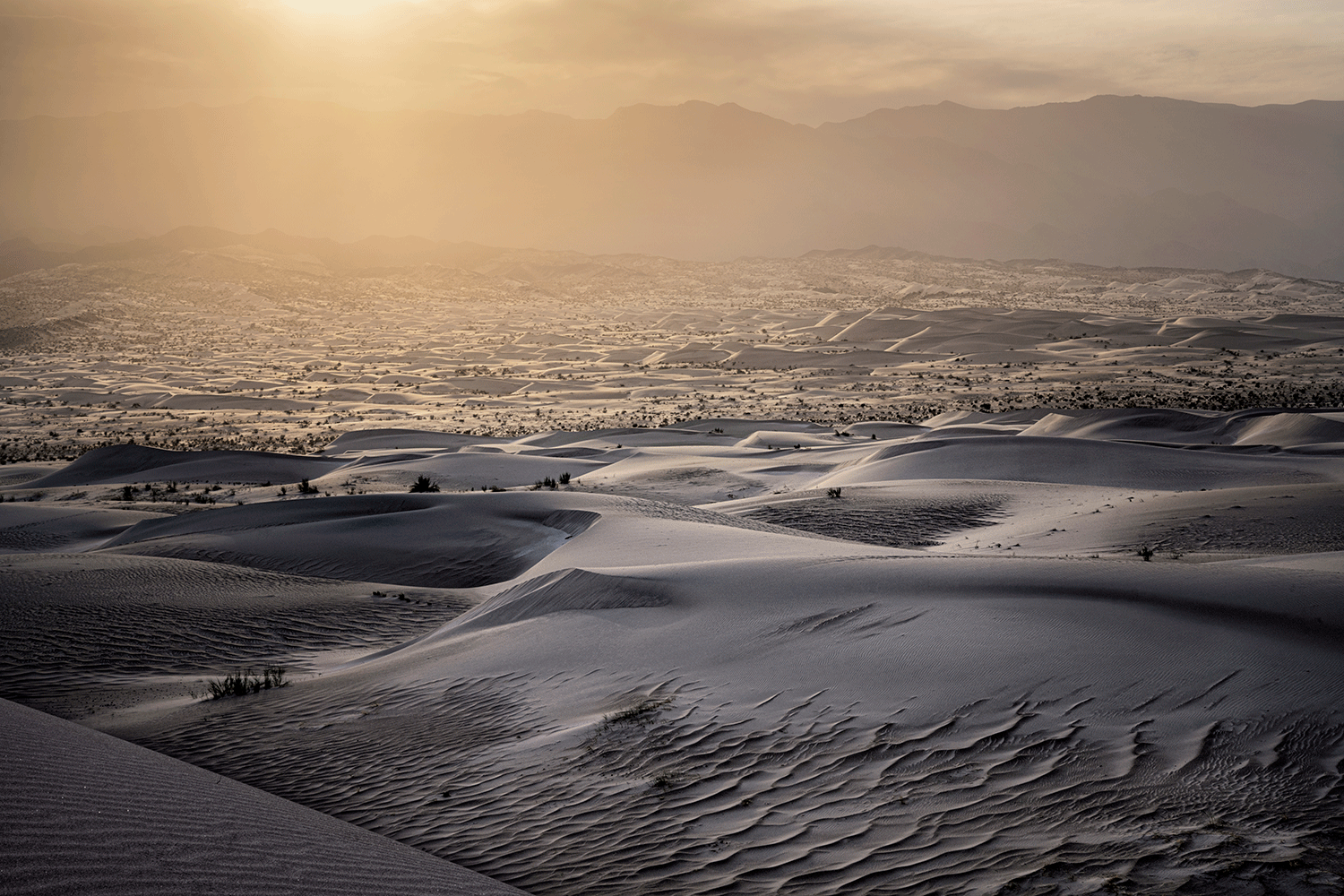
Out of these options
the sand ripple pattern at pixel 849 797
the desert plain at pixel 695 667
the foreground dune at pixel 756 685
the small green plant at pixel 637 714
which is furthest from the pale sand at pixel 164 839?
the small green plant at pixel 637 714

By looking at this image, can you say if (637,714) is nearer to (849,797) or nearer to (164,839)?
(849,797)

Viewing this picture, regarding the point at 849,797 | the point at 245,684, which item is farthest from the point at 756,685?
the point at 245,684

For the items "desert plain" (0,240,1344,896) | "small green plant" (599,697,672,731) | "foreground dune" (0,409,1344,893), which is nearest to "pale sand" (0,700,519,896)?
"desert plain" (0,240,1344,896)

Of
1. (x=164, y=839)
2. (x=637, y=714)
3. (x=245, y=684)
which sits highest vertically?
(x=164, y=839)

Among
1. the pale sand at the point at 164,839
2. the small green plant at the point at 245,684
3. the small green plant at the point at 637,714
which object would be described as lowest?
the small green plant at the point at 245,684

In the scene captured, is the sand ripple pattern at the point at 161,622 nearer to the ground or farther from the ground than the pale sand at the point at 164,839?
nearer to the ground

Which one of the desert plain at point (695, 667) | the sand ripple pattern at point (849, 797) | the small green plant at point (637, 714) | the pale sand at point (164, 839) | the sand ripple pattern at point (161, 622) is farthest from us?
the sand ripple pattern at point (161, 622)

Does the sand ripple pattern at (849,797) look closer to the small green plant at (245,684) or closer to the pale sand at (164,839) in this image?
the pale sand at (164,839)
